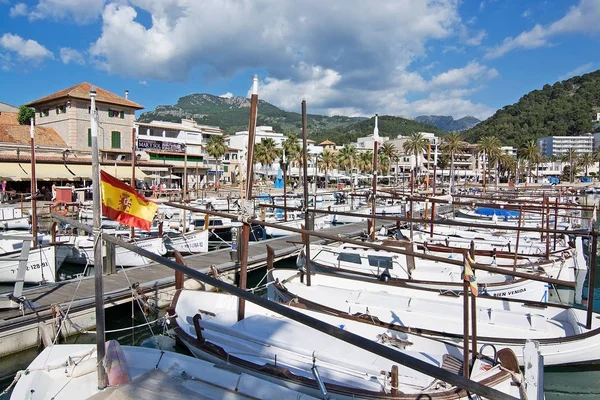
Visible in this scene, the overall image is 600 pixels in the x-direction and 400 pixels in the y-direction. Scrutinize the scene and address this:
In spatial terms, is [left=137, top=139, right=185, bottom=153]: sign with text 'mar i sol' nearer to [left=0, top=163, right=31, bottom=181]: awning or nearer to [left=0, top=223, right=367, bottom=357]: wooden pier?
[left=0, top=163, right=31, bottom=181]: awning

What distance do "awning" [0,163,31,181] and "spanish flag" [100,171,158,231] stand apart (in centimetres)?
4240

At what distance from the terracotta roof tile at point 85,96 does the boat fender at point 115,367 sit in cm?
5195

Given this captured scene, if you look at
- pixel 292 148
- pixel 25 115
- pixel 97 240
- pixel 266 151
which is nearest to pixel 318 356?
pixel 97 240

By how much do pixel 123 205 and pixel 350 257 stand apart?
552 inches

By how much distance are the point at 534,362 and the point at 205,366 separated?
5.83m

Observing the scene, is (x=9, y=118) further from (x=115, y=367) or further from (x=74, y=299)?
(x=115, y=367)

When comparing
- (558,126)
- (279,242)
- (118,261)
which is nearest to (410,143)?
(279,242)

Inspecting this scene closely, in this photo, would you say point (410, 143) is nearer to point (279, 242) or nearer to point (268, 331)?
point (279, 242)

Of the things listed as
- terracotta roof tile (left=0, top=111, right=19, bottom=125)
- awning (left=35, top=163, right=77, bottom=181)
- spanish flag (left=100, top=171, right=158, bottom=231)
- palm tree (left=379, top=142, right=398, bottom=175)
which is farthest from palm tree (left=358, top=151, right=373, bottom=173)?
spanish flag (left=100, top=171, right=158, bottom=231)

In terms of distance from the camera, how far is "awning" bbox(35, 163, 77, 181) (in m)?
45.2

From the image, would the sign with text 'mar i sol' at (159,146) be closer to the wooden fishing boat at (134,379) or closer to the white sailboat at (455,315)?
the white sailboat at (455,315)

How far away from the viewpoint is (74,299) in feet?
50.6

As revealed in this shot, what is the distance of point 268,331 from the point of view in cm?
1069

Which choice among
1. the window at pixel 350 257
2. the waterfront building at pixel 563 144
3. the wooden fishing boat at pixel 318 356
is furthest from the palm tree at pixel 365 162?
the waterfront building at pixel 563 144
